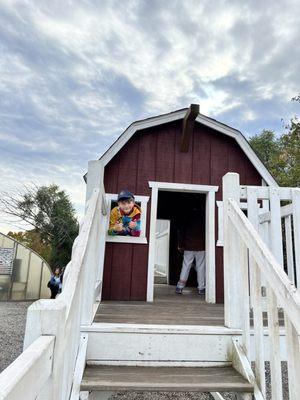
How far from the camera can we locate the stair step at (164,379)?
1.72 m

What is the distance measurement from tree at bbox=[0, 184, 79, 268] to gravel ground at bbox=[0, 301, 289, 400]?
4447 millimetres

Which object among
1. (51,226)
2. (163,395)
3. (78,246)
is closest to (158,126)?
(78,246)

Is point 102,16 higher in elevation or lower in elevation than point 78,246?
higher

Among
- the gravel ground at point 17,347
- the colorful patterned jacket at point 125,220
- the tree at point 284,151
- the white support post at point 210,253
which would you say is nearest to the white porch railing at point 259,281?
the gravel ground at point 17,347

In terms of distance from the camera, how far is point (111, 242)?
4.48 metres

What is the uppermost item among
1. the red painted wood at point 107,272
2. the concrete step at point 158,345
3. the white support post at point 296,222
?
the white support post at point 296,222

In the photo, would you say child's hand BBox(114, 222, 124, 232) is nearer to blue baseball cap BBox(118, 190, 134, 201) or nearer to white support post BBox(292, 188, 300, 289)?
blue baseball cap BBox(118, 190, 134, 201)

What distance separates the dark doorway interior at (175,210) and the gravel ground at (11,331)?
13.5 feet

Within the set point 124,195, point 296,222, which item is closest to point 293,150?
point 124,195

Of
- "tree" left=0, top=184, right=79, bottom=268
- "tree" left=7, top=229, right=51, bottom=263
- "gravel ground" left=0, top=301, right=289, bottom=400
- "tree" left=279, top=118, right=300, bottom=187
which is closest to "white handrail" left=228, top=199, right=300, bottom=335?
"gravel ground" left=0, top=301, right=289, bottom=400

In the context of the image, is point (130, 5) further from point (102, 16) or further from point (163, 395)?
point (163, 395)

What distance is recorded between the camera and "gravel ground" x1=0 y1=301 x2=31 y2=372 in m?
6.68

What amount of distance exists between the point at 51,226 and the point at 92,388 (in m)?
18.0

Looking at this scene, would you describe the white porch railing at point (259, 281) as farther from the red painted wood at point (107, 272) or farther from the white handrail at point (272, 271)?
the red painted wood at point (107, 272)
